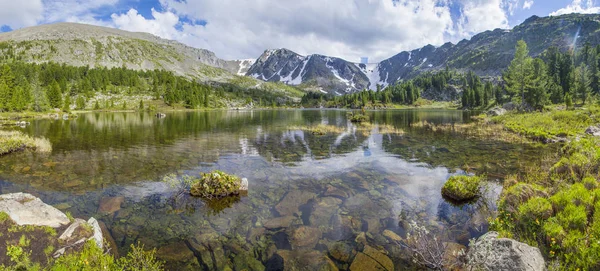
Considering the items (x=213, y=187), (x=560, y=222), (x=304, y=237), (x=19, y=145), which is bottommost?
(x=304, y=237)

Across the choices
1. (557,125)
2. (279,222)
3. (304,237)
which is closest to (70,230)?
(279,222)

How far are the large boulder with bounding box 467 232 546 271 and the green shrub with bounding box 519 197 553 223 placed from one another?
9.29ft

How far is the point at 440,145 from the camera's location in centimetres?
3594

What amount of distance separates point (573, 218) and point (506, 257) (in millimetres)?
3406

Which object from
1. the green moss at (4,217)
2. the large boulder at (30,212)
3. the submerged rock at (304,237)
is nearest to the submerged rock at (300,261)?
the submerged rock at (304,237)

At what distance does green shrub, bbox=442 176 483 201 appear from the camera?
16.7 m

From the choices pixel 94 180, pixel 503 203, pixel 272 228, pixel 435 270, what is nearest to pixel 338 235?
pixel 272 228

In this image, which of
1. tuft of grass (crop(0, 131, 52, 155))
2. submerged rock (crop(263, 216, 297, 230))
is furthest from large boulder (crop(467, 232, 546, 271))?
tuft of grass (crop(0, 131, 52, 155))

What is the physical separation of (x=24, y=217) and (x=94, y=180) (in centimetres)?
1158

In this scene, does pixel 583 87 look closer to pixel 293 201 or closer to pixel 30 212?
pixel 293 201

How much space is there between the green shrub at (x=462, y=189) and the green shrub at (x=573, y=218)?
7.00 meters

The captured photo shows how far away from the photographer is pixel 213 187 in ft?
56.6

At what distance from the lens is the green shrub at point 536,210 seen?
33.6 ft

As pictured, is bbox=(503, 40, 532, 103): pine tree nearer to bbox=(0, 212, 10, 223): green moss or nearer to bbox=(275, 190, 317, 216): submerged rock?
bbox=(275, 190, 317, 216): submerged rock
